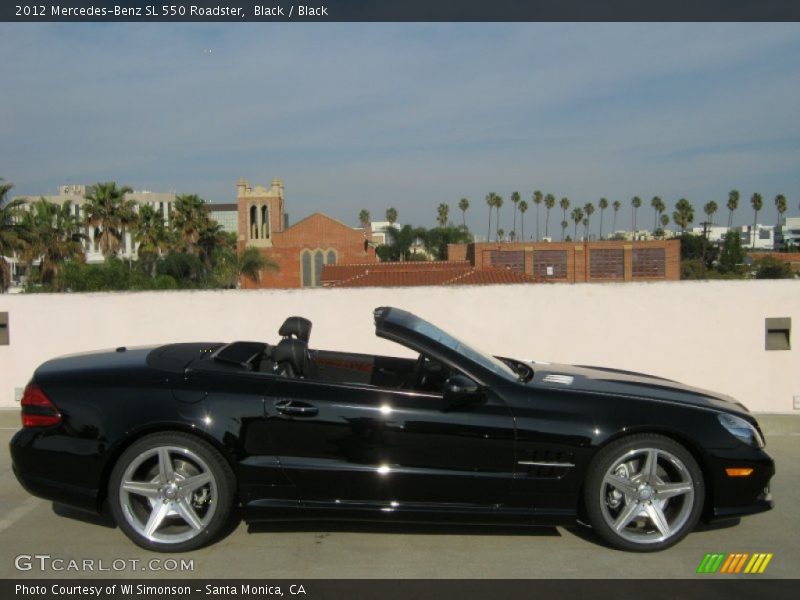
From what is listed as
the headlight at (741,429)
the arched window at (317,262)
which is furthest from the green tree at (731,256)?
the headlight at (741,429)

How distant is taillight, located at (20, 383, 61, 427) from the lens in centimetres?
445

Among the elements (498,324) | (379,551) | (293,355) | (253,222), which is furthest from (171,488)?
(253,222)

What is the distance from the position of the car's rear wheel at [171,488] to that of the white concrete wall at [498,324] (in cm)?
369

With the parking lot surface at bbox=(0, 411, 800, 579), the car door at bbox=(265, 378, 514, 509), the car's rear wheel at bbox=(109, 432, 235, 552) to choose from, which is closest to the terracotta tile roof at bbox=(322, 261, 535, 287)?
the parking lot surface at bbox=(0, 411, 800, 579)

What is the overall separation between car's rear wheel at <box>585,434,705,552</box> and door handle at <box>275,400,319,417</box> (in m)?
1.54

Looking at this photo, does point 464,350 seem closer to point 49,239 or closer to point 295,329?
point 295,329

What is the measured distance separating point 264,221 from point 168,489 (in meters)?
92.7

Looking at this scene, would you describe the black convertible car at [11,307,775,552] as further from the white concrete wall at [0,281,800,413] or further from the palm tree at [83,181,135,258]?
the palm tree at [83,181,135,258]

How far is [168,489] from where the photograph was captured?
4.34 meters

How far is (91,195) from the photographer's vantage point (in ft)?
185

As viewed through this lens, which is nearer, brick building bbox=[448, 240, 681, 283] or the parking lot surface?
the parking lot surface

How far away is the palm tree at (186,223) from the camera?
63.4m

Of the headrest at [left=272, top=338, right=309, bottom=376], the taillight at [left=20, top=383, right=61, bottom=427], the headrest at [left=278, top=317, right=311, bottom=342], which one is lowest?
the taillight at [left=20, top=383, right=61, bottom=427]

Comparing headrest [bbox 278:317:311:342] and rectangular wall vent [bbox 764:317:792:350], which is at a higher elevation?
headrest [bbox 278:317:311:342]
